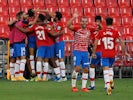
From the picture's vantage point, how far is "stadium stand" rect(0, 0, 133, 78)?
22953mm

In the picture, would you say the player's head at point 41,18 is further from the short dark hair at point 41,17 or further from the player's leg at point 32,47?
the player's leg at point 32,47

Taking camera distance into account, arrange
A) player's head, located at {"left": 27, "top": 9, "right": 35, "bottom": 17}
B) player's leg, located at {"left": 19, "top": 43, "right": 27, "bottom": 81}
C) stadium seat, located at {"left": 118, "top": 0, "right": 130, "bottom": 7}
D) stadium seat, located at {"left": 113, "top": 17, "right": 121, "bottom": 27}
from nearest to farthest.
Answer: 1. player's head, located at {"left": 27, "top": 9, "right": 35, "bottom": 17}
2. player's leg, located at {"left": 19, "top": 43, "right": 27, "bottom": 81}
3. stadium seat, located at {"left": 113, "top": 17, "right": 121, "bottom": 27}
4. stadium seat, located at {"left": 118, "top": 0, "right": 130, "bottom": 7}

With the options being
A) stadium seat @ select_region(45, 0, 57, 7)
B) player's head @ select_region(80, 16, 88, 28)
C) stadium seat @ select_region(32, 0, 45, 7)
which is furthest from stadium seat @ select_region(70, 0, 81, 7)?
player's head @ select_region(80, 16, 88, 28)

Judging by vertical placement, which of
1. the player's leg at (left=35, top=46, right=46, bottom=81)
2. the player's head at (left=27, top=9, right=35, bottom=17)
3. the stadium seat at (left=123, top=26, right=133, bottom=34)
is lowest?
the player's leg at (left=35, top=46, right=46, bottom=81)

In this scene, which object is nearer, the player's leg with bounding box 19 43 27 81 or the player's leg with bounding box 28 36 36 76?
the player's leg with bounding box 19 43 27 81

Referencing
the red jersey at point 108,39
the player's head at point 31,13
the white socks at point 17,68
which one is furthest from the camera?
the white socks at point 17,68

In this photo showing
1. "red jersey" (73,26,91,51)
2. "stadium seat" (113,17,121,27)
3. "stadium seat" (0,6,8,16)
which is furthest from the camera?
"stadium seat" (113,17,121,27)

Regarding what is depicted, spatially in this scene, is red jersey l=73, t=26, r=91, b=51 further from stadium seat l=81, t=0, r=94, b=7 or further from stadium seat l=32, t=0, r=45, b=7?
stadium seat l=32, t=0, r=45, b=7

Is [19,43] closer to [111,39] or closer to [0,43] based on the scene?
[0,43]

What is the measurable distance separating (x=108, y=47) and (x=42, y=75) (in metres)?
6.09

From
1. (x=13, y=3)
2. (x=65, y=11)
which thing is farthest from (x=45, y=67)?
(x=13, y=3)

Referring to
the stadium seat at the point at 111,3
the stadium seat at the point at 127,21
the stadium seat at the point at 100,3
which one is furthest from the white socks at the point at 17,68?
the stadium seat at the point at 111,3

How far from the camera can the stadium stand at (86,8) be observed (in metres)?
23.0

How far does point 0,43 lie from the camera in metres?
19.3
